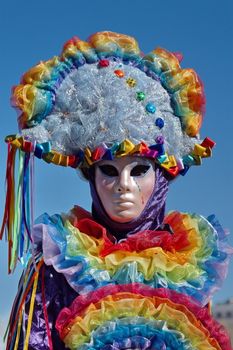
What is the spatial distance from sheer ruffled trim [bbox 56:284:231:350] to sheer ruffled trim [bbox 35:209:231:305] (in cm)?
5

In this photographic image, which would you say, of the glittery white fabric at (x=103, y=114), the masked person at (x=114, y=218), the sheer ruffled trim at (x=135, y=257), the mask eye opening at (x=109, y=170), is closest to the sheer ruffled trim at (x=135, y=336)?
the masked person at (x=114, y=218)

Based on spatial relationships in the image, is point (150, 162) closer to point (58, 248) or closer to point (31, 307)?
point (58, 248)

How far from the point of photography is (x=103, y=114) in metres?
2.46

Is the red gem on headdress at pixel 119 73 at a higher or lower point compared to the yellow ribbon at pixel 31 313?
higher

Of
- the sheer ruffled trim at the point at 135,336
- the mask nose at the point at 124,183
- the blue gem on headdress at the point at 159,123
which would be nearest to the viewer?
the sheer ruffled trim at the point at 135,336

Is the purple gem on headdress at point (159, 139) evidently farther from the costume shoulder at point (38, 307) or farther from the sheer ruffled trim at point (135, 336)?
the sheer ruffled trim at point (135, 336)

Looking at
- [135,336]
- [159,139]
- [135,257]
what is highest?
[159,139]

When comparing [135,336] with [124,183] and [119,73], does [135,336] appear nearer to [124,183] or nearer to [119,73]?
[124,183]

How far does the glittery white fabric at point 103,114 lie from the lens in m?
2.44

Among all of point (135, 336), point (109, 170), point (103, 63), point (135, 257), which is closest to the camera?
point (135, 336)

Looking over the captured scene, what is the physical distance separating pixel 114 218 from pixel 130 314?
321mm

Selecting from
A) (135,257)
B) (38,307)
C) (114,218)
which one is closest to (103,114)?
(114,218)

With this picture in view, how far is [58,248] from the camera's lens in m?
2.36

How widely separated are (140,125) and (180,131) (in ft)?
0.61
